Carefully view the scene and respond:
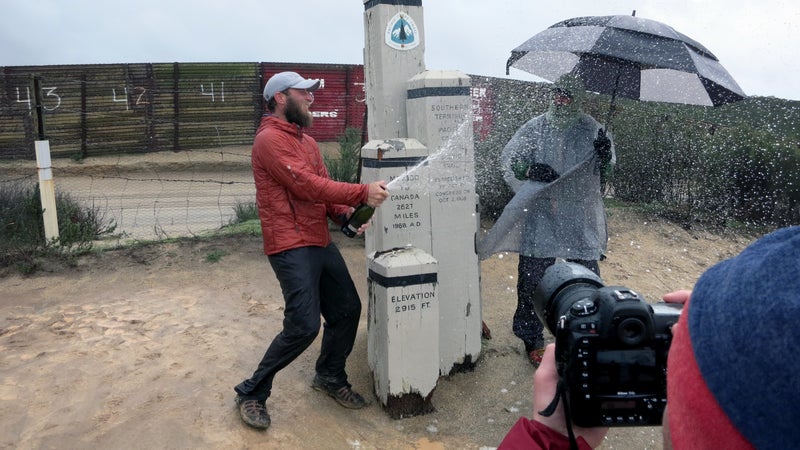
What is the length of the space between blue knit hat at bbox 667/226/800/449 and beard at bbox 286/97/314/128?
3.21m

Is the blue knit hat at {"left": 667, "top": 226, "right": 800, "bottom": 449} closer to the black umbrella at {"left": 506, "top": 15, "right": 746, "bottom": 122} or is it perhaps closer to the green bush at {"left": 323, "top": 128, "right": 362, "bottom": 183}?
the black umbrella at {"left": 506, "top": 15, "right": 746, "bottom": 122}

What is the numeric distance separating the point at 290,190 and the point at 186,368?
156cm

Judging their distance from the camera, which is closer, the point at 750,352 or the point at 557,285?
the point at 750,352

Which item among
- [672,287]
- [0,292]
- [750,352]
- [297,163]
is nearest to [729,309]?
[750,352]

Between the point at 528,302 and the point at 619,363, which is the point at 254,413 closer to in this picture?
the point at 528,302

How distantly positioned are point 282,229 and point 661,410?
8.87 feet

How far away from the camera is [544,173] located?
15.1 feet

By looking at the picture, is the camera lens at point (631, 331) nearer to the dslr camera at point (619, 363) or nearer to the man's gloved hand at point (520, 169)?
the dslr camera at point (619, 363)

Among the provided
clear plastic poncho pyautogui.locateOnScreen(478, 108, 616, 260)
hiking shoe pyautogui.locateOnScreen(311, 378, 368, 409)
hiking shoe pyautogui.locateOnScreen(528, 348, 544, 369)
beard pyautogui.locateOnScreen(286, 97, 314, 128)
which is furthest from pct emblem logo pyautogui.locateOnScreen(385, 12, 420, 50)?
hiking shoe pyautogui.locateOnScreen(528, 348, 544, 369)

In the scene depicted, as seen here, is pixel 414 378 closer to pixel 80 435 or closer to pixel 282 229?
pixel 282 229

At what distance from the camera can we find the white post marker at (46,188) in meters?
6.46

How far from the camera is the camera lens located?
123cm

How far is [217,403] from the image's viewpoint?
12.9ft

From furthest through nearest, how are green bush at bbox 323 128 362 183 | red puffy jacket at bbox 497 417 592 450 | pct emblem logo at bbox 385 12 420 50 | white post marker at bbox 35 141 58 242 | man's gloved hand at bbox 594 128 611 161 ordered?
green bush at bbox 323 128 362 183 → white post marker at bbox 35 141 58 242 → man's gloved hand at bbox 594 128 611 161 → pct emblem logo at bbox 385 12 420 50 → red puffy jacket at bbox 497 417 592 450
